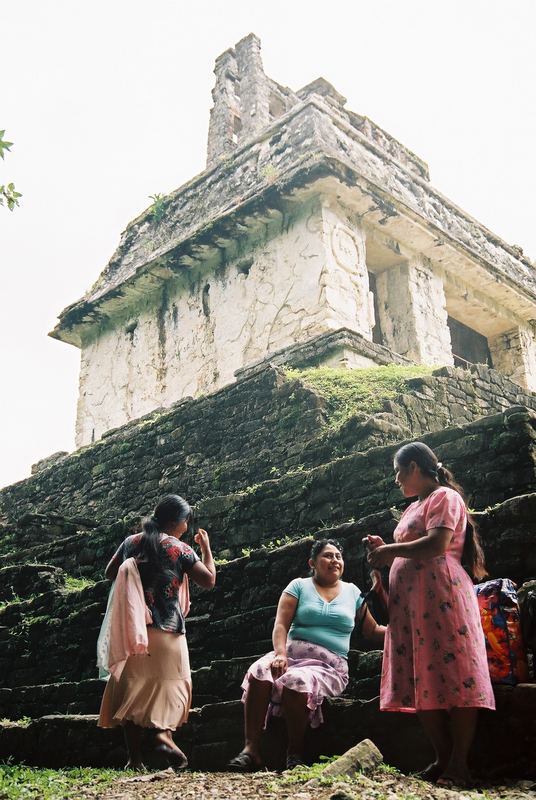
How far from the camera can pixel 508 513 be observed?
396 centimetres

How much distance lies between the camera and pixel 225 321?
1189 cm

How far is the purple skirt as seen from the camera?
3592 mm

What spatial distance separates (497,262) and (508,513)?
10.7 metres

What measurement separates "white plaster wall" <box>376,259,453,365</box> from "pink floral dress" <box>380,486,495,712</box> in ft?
27.4

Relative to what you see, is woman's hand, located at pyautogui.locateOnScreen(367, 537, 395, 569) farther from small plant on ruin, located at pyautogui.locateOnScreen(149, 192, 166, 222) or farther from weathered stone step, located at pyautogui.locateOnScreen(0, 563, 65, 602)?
small plant on ruin, located at pyautogui.locateOnScreen(149, 192, 166, 222)

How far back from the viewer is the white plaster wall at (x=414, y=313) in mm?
11852

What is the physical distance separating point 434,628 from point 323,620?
2.58ft

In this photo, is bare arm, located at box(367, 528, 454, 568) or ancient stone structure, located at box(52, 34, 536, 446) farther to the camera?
ancient stone structure, located at box(52, 34, 536, 446)

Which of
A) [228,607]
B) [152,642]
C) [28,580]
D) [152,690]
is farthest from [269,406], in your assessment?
[152,690]

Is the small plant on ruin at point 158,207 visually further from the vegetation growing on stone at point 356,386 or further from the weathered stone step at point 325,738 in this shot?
the weathered stone step at point 325,738

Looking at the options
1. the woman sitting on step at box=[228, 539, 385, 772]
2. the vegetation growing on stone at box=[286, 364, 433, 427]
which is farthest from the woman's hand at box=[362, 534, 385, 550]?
the vegetation growing on stone at box=[286, 364, 433, 427]

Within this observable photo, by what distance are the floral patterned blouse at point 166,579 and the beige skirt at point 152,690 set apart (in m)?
0.06

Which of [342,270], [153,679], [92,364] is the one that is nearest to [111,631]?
[153,679]

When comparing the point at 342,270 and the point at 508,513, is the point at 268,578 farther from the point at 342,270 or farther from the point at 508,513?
the point at 342,270
